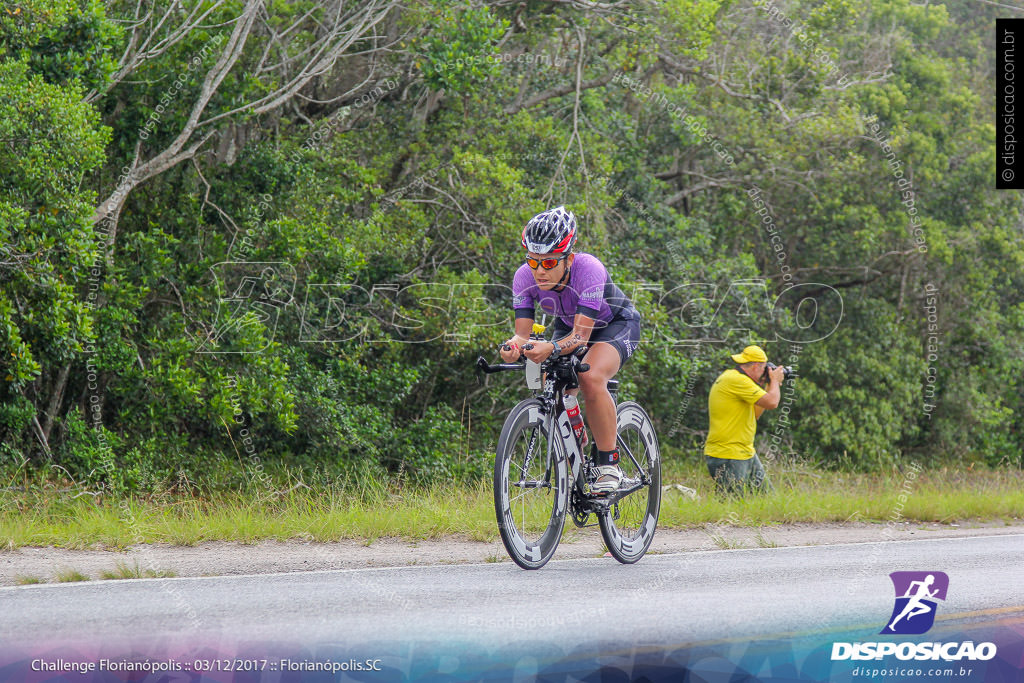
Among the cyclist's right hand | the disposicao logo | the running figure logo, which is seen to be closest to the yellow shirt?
the running figure logo

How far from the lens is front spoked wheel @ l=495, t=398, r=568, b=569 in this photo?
575 cm

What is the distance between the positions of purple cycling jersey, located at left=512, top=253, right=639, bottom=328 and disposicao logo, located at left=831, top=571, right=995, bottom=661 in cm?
238

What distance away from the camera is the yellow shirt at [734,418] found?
10.2 m

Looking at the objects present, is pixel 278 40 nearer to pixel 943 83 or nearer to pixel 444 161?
pixel 444 161

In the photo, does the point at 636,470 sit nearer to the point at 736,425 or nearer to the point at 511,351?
the point at 511,351

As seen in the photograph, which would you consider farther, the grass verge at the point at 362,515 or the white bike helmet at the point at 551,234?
the grass verge at the point at 362,515

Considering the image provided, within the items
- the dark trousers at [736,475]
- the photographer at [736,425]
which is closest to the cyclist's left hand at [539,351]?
the photographer at [736,425]

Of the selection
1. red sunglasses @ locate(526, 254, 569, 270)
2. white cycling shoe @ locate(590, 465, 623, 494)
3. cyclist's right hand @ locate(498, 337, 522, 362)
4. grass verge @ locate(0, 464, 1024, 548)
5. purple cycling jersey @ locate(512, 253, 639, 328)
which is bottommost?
grass verge @ locate(0, 464, 1024, 548)

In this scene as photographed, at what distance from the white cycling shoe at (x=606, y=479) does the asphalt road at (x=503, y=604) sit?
535 mm

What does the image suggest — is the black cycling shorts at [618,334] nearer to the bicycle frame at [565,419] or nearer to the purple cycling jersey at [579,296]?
the purple cycling jersey at [579,296]

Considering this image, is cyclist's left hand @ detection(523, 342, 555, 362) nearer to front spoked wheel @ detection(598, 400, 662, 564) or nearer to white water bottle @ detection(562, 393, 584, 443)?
white water bottle @ detection(562, 393, 584, 443)

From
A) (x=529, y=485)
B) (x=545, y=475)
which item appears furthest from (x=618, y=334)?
(x=529, y=485)

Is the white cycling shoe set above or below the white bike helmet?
below

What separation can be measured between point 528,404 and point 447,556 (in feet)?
5.71
